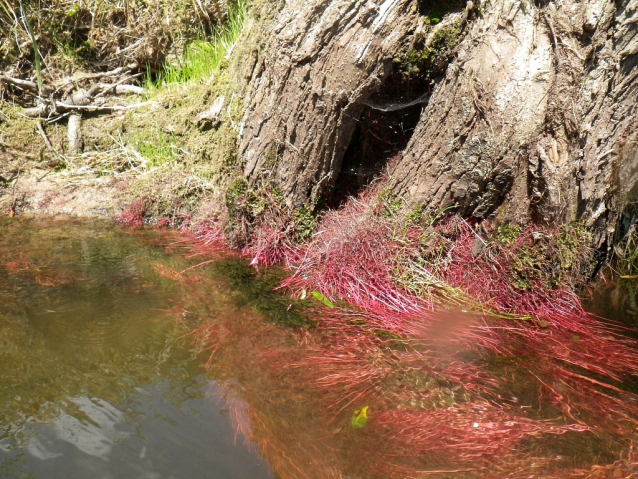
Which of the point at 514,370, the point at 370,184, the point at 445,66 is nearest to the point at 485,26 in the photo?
the point at 445,66

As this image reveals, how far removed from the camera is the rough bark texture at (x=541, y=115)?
3420 millimetres

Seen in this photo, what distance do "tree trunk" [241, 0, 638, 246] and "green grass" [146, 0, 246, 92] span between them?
2.18 metres

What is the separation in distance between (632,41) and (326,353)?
112 inches

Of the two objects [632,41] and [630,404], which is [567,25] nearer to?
[632,41]

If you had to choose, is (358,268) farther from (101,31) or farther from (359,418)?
(101,31)

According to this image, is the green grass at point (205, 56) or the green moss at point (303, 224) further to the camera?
the green grass at point (205, 56)

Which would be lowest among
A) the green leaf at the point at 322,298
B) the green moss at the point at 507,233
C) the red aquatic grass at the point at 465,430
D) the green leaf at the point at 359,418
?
the green leaf at the point at 322,298

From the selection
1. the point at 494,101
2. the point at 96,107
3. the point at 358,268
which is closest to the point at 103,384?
the point at 358,268

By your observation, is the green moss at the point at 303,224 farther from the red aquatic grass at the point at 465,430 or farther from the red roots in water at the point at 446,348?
the red aquatic grass at the point at 465,430

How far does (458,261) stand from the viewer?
3938 millimetres

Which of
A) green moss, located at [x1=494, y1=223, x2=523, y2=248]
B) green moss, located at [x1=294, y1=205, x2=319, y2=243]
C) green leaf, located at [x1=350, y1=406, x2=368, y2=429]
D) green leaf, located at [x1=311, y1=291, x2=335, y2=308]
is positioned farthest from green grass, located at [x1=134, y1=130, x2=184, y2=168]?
green leaf, located at [x1=350, y1=406, x2=368, y2=429]

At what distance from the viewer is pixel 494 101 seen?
3582 millimetres

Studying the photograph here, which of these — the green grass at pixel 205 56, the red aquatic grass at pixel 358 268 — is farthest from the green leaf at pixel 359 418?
the green grass at pixel 205 56

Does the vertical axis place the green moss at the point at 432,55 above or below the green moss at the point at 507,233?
above
